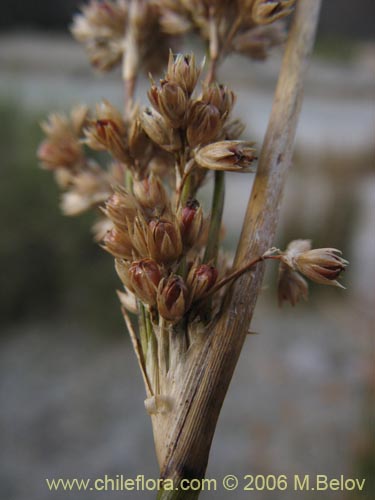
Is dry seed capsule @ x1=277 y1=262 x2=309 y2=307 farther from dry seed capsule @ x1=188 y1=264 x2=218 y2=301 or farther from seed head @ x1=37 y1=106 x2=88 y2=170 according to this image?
seed head @ x1=37 y1=106 x2=88 y2=170

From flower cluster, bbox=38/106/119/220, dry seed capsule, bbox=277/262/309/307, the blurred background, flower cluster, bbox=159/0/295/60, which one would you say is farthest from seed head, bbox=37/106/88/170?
the blurred background

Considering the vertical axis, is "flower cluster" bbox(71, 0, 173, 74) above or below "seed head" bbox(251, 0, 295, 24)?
below

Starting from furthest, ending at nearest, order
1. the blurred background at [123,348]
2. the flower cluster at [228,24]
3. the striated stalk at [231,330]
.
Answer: the blurred background at [123,348], the flower cluster at [228,24], the striated stalk at [231,330]


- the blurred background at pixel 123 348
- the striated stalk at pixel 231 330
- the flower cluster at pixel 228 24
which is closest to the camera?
the striated stalk at pixel 231 330

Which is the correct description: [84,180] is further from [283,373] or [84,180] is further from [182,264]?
[283,373]

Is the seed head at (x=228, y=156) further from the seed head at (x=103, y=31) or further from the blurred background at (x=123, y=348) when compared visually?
the blurred background at (x=123, y=348)

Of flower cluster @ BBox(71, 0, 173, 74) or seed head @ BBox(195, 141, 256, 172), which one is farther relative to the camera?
flower cluster @ BBox(71, 0, 173, 74)

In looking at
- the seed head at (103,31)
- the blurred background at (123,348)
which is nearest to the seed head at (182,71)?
the seed head at (103,31)

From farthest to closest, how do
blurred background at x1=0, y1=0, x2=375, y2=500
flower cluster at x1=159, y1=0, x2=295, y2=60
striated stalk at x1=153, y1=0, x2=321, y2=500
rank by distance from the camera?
blurred background at x1=0, y1=0, x2=375, y2=500 < flower cluster at x1=159, y1=0, x2=295, y2=60 < striated stalk at x1=153, y1=0, x2=321, y2=500

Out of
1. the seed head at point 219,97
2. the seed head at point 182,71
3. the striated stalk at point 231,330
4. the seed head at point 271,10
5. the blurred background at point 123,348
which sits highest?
the seed head at point 271,10
